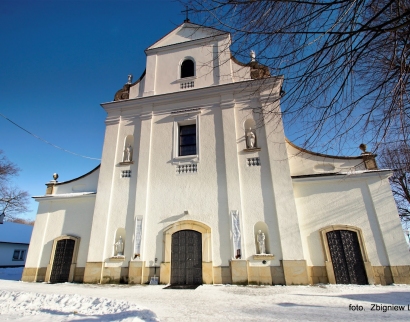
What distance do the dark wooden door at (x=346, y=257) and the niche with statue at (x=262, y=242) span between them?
2347 millimetres

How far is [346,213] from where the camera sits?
9.44 m

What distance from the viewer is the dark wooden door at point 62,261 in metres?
10.9

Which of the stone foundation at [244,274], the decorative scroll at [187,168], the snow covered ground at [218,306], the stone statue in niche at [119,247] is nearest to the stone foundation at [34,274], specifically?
the stone foundation at [244,274]

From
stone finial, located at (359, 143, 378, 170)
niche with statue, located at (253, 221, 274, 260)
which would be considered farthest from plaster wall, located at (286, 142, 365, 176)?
niche with statue, located at (253, 221, 274, 260)

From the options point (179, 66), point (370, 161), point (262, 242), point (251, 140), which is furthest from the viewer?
point (179, 66)

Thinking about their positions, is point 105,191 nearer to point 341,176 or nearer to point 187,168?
point 187,168

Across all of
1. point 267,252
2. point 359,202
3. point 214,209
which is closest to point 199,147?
point 214,209

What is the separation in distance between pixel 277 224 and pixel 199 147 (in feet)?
15.9

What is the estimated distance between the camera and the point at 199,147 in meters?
11.4

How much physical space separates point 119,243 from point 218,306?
20.7 ft

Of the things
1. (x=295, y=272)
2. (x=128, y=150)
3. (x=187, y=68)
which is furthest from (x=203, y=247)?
(x=187, y=68)

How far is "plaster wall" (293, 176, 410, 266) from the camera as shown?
877 cm

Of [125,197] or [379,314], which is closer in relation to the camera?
[379,314]

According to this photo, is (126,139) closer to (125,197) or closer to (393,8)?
(125,197)
